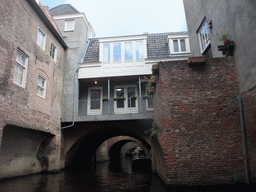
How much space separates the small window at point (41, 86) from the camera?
37.2 feet

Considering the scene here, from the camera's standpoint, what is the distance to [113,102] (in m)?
14.7

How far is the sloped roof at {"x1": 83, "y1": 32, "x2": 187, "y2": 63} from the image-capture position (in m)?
15.1

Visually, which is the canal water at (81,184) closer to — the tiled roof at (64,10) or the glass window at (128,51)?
the glass window at (128,51)

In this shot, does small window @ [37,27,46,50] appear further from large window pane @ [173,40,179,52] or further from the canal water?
large window pane @ [173,40,179,52]

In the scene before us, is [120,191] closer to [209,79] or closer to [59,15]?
[209,79]

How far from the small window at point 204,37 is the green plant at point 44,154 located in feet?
33.8

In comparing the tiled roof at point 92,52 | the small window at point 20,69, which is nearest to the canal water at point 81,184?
the small window at point 20,69

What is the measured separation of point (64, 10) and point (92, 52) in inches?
201

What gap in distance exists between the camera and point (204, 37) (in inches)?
401

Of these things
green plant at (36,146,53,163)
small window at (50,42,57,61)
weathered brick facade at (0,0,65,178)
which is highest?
small window at (50,42,57,61)

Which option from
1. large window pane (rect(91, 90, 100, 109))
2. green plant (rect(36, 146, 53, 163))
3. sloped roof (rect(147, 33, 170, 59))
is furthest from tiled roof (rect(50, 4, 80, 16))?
green plant (rect(36, 146, 53, 163))

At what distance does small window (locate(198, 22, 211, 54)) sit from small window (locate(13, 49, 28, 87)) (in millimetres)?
8733

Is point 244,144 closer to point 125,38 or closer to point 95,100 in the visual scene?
point 95,100

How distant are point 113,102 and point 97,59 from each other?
133 inches
